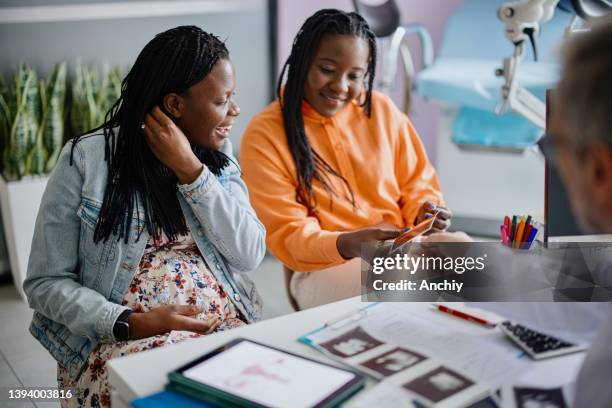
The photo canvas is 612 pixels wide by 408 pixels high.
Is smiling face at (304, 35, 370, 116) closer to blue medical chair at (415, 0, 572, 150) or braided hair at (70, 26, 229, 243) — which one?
braided hair at (70, 26, 229, 243)

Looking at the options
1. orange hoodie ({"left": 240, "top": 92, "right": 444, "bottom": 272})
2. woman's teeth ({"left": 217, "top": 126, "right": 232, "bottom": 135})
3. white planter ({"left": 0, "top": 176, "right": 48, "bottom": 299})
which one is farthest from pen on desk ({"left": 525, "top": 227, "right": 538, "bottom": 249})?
white planter ({"left": 0, "top": 176, "right": 48, "bottom": 299})

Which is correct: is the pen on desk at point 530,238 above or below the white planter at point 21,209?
above

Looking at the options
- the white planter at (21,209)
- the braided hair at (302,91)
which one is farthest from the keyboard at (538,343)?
the white planter at (21,209)

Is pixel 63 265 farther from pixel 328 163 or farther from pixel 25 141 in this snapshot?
pixel 25 141

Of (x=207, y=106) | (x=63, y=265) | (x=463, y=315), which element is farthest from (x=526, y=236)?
(x=63, y=265)

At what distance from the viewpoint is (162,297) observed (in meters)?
1.43

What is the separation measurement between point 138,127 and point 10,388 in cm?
119

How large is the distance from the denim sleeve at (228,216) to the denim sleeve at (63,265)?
0.22m

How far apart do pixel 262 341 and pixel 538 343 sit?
450 mm

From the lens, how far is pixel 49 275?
1381mm

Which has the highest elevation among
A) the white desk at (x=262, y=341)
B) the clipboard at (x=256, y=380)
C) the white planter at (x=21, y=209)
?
the clipboard at (x=256, y=380)

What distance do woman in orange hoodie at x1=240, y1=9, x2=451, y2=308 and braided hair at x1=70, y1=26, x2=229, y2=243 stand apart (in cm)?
46

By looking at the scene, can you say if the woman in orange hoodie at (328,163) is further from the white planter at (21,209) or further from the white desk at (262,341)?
the white planter at (21,209)

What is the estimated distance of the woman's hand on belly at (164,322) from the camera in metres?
1.34
